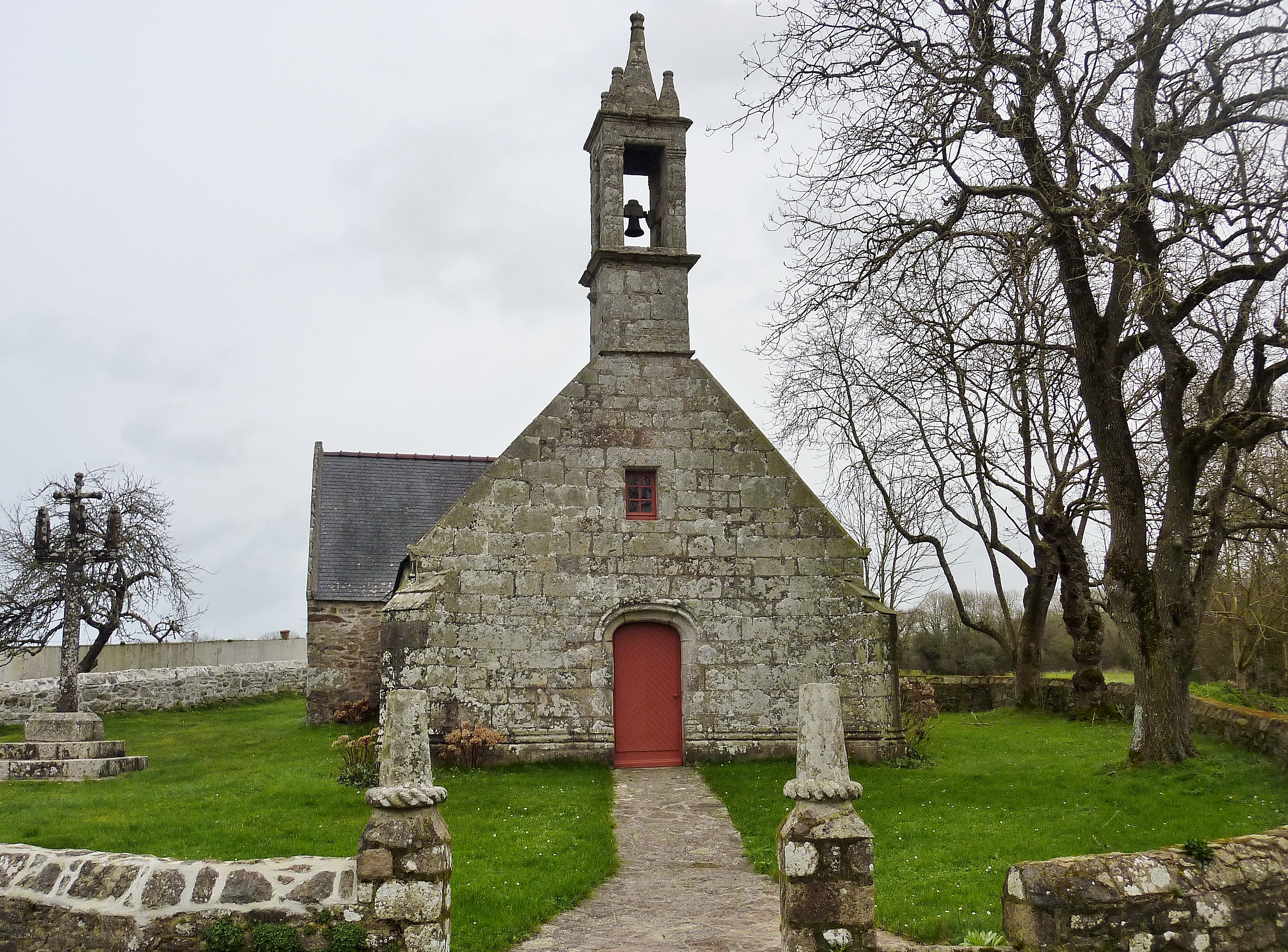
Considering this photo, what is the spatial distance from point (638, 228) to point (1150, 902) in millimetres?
13134

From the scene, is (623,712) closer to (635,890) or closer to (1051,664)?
(635,890)

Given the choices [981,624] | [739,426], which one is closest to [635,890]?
[739,426]

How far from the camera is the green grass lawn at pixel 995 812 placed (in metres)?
8.14

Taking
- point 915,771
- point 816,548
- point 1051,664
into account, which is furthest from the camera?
point 1051,664

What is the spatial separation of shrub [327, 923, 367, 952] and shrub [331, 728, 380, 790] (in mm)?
7332

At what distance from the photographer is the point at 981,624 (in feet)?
80.3

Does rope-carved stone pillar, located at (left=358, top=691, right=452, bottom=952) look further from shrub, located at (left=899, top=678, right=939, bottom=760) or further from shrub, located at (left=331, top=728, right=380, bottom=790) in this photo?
shrub, located at (left=899, top=678, right=939, bottom=760)

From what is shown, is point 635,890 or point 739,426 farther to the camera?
point 739,426

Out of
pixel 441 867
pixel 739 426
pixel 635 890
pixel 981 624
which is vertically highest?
pixel 739 426

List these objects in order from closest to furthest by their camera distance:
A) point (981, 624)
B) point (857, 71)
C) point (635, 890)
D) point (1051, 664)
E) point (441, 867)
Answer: point (441, 867)
point (635, 890)
point (857, 71)
point (981, 624)
point (1051, 664)

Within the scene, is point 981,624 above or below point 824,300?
below

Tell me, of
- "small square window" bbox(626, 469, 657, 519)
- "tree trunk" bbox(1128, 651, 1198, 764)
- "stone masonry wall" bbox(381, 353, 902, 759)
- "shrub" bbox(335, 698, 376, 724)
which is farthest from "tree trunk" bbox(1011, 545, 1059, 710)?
"shrub" bbox(335, 698, 376, 724)

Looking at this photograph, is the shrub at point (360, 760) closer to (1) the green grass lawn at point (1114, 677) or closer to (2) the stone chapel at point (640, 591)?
(2) the stone chapel at point (640, 591)

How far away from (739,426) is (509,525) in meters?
3.74
